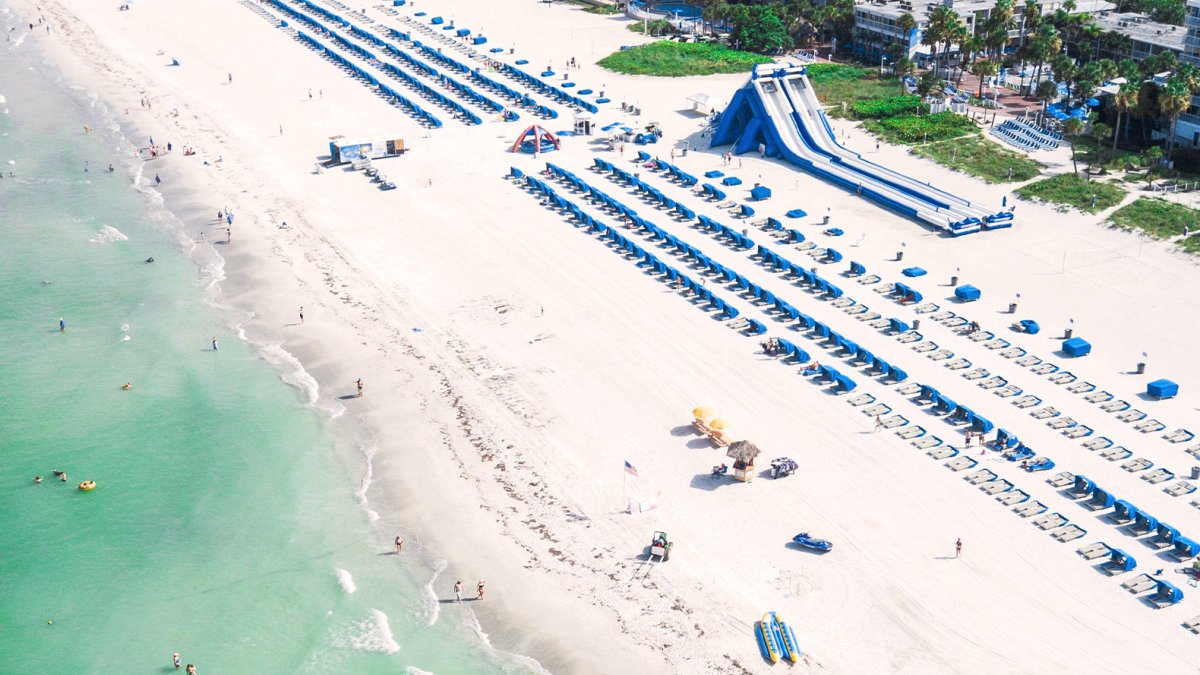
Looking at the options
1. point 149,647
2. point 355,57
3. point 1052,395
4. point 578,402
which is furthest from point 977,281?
point 355,57

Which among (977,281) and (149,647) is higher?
(977,281)

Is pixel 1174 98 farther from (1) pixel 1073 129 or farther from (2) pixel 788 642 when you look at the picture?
(2) pixel 788 642

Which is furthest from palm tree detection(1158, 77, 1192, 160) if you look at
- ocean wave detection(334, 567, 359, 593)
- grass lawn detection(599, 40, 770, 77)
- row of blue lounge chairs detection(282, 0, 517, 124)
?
ocean wave detection(334, 567, 359, 593)

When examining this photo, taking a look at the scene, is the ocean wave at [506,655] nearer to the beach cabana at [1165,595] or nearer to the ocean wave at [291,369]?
the ocean wave at [291,369]

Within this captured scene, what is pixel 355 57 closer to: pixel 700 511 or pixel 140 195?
pixel 140 195

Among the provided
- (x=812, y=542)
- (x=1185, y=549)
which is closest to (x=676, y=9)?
(x=812, y=542)

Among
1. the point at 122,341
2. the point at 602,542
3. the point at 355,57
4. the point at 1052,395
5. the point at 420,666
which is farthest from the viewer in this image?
the point at 355,57

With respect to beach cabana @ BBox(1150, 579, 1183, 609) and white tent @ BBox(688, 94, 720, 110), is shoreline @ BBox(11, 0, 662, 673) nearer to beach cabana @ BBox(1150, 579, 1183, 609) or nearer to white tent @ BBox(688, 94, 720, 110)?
beach cabana @ BBox(1150, 579, 1183, 609)
